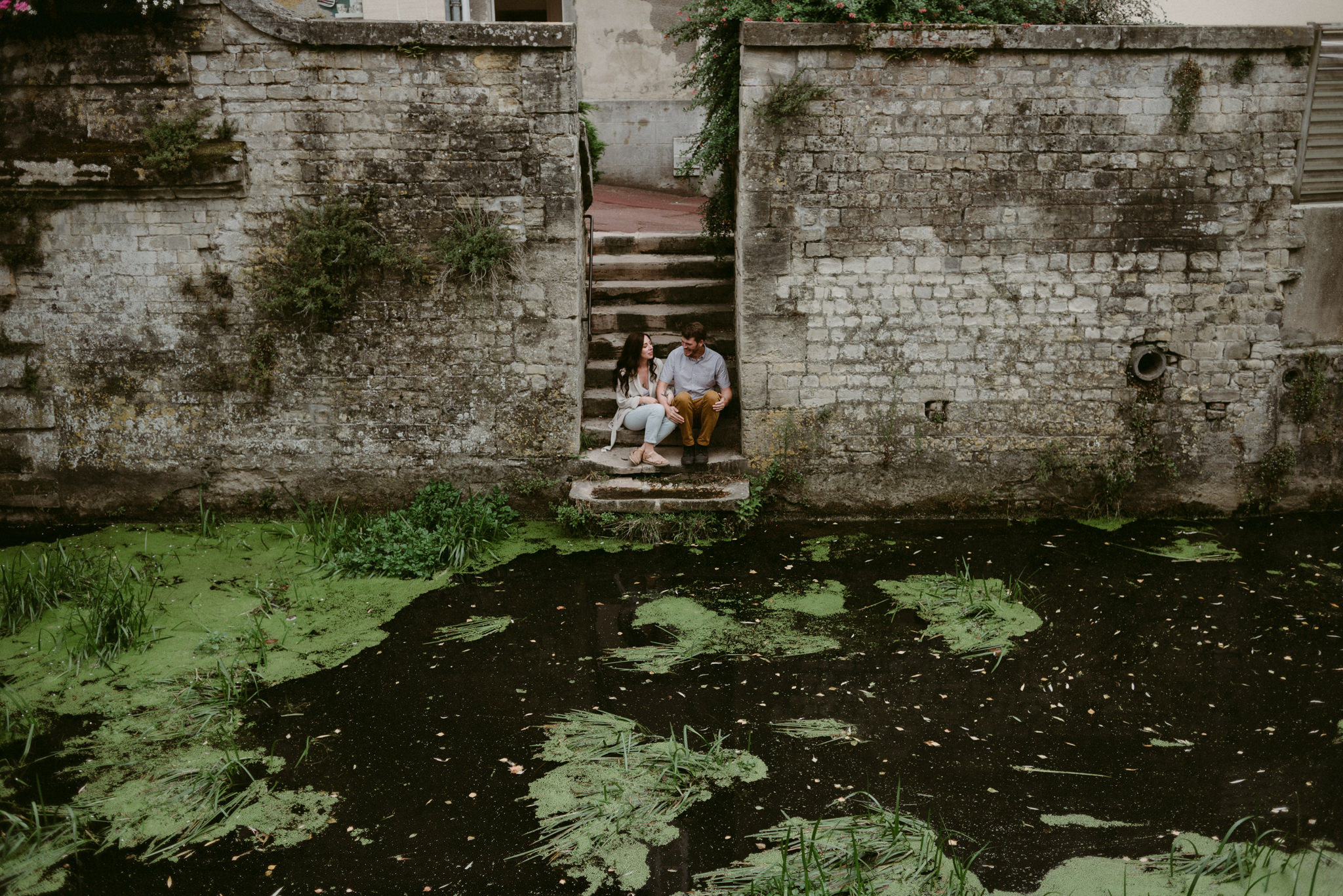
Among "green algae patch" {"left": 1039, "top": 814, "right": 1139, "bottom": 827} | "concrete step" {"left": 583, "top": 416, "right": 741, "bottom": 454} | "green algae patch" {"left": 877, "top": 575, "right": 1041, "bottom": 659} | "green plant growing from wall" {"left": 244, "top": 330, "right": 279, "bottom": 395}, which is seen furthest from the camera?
"concrete step" {"left": 583, "top": 416, "right": 741, "bottom": 454}

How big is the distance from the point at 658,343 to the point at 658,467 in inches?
49.2

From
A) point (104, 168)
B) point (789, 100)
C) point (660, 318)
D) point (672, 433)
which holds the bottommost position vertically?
point (672, 433)

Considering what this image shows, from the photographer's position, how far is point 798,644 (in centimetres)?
507

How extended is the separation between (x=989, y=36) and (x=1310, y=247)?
2.93m

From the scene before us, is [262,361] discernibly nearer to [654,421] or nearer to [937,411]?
[654,421]

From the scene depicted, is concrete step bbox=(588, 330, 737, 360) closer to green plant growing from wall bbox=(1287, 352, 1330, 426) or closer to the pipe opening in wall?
the pipe opening in wall

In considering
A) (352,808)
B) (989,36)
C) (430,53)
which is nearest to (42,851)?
(352,808)

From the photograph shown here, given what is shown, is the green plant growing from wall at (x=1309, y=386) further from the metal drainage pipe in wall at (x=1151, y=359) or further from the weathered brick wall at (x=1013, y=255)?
the metal drainage pipe in wall at (x=1151, y=359)

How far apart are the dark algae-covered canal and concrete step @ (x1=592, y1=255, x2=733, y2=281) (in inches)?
115

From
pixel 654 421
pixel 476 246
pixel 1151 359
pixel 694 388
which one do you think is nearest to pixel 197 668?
pixel 476 246

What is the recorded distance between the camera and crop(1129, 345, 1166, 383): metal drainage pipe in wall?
22.0 ft

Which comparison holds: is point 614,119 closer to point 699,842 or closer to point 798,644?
point 798,644

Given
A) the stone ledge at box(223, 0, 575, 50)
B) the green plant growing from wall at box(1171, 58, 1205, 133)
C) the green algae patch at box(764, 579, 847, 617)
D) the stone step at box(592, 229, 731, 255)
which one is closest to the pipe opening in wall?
the green algae patch at box(764, 579, 847, 617)

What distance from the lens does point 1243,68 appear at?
6309mm
